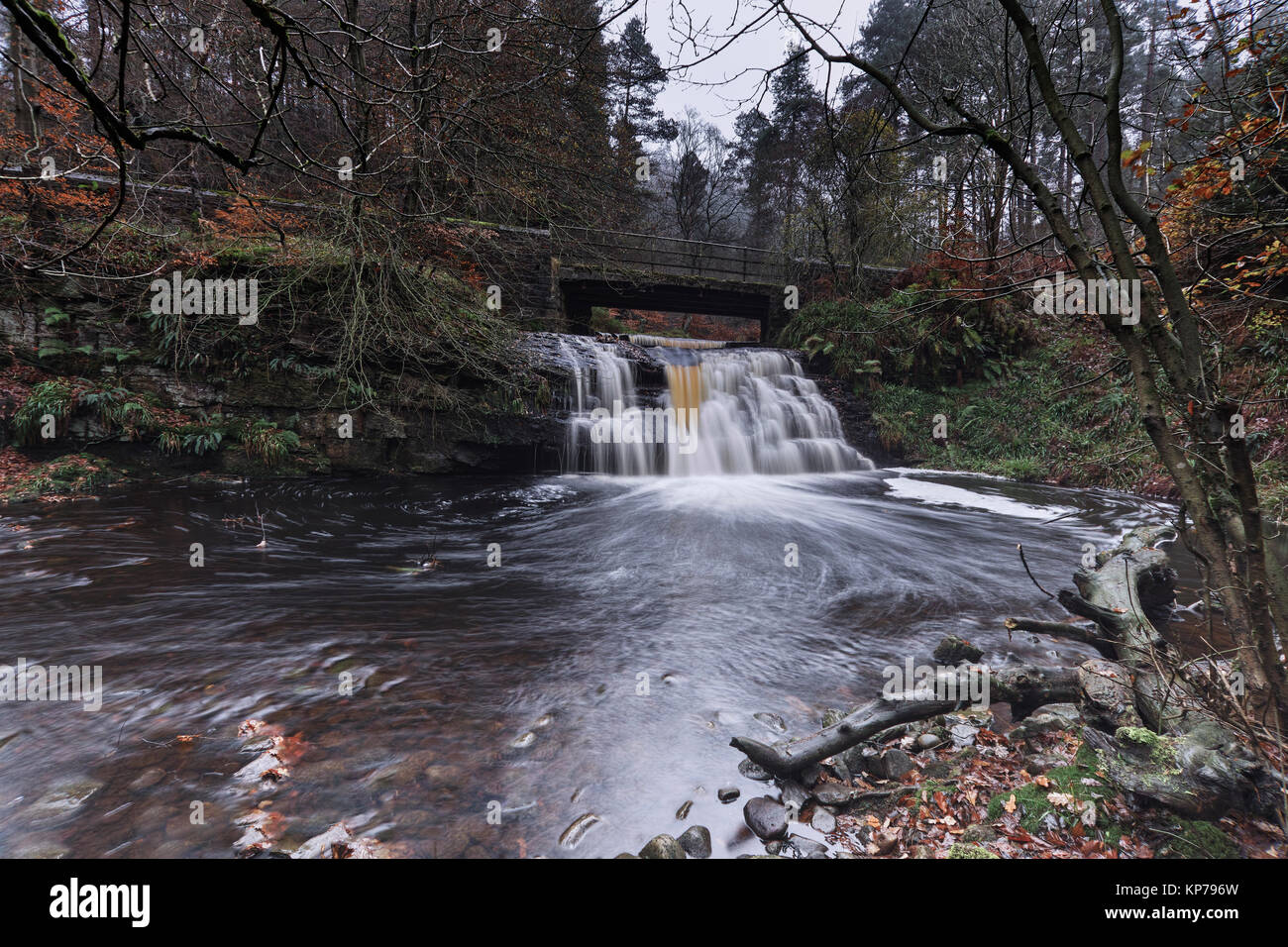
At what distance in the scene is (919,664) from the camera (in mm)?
3732

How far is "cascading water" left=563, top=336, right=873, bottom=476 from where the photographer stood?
10898 mm

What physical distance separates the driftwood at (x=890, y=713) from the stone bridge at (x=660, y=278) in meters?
13.2

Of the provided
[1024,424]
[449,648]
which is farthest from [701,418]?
[449,648]

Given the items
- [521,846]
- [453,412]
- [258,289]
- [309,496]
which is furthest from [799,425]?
[521,846]

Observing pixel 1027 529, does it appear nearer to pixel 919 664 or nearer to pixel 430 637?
pixel 919 664

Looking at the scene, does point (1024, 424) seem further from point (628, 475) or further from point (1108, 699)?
point (1108, 699)

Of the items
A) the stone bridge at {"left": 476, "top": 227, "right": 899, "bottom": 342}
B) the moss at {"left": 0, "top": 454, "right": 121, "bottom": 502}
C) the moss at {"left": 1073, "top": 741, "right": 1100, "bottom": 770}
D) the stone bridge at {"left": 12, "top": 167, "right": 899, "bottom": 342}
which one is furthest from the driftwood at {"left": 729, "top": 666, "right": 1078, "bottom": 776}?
the stone bridge at {"left": 476, "top": 227, "right": 899, "bottom": 342}

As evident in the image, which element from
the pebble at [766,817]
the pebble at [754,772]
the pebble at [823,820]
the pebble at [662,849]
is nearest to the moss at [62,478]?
the pebble at [662,849]

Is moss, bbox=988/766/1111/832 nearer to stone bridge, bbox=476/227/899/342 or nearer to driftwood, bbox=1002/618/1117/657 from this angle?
driftwood, bbox=1002/618/1117/657

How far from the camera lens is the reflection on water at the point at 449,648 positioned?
2.27 metres

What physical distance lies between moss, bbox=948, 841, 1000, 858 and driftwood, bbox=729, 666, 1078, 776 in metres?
0.69

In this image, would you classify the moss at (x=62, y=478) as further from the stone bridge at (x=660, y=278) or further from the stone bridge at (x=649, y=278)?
the stone bridge at (x=660, y=278)
